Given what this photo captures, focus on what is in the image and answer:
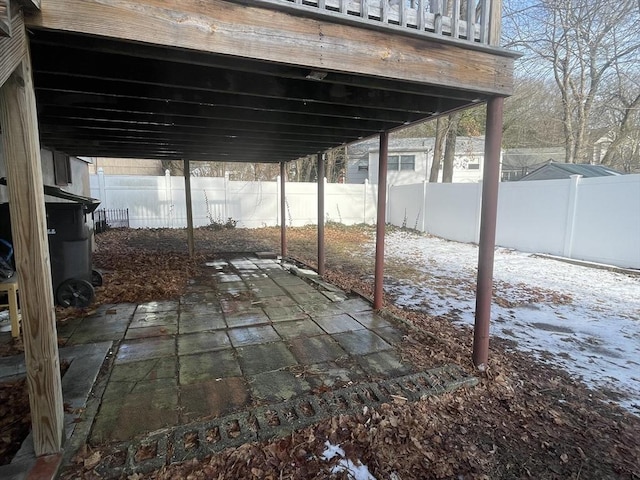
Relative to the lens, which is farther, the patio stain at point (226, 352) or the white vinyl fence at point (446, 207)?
the white vinyl fence at point (446, 207)

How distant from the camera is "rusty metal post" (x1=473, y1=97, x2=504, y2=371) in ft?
8.29

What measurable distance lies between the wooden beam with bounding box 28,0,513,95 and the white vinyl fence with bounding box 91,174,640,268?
6.36m

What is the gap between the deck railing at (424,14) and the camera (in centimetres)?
193

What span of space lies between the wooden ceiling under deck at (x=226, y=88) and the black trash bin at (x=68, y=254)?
103 cm

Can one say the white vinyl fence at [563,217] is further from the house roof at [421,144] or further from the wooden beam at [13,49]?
the house roof at [421,144]

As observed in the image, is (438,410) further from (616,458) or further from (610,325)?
(610,325)

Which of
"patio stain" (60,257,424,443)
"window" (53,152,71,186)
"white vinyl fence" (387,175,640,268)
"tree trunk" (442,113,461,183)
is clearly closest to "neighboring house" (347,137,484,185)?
"tree trunk" (442,113,461,183)

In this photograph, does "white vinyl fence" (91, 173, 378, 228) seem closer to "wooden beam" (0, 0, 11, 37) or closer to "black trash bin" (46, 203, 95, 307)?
"black trash bin" (46, 203, 95, 307)

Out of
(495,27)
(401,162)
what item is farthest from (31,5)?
(401,162)

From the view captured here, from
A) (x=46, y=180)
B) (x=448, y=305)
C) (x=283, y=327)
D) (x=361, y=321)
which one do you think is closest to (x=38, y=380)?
(x=283, y=327)

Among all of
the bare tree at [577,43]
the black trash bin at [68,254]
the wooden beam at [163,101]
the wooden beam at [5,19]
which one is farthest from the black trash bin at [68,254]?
the bare tree at [577,43]

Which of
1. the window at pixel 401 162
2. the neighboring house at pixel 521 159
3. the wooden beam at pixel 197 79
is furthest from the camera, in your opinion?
the neighboring house at pixel 521 159

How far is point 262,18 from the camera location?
5.82ft

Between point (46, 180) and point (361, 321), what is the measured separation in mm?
5521
